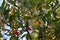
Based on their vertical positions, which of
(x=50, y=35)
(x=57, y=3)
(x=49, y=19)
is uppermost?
(x=57, y=3)

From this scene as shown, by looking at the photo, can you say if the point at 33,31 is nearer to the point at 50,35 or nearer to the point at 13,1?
the point at 50,35

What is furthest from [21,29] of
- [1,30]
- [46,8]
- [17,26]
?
[46,8]

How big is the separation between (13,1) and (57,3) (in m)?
0.36

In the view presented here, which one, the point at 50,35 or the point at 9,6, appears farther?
the point at 9,6

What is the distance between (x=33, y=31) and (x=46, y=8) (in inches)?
8.2

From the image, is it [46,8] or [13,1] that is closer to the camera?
[46,8]

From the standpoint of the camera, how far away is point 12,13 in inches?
74.3

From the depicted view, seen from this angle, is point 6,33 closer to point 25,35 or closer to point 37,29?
point 25,35

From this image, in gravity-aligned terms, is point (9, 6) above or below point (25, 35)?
above

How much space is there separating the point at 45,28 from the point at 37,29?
0.20 feet

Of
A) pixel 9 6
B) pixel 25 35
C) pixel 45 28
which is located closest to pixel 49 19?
pixel 45 28

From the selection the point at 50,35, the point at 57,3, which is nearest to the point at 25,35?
the point at 50,35

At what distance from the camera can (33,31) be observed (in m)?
1.78

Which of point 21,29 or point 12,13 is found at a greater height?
point 12,13
